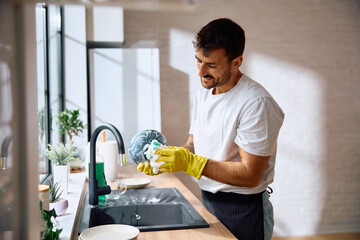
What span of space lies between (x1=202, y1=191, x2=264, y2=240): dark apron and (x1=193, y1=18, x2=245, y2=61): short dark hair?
26.1 inches

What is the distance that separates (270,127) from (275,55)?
9.13 ft

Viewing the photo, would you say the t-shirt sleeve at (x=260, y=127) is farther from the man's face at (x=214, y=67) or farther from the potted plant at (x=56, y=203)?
the potted plant at (x=56, y=203)

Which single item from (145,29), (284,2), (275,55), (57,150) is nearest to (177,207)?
(57,150)

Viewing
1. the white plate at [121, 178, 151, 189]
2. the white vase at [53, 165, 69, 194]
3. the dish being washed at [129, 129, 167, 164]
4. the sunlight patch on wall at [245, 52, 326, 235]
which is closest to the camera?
the dish being washed at [129, 129, 167, 164]

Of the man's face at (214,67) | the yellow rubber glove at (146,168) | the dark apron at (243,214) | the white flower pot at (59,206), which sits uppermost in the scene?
the man's face at (214,67)

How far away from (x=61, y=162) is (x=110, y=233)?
0.79 metres

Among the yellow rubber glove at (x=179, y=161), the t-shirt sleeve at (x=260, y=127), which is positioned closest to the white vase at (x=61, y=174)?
the yellow rubber glove at (x=179, y=161)

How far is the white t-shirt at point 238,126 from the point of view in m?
1.59

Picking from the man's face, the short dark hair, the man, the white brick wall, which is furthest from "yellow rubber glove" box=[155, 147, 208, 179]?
the white brick wall

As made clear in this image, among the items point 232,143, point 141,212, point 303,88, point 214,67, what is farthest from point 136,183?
point 303,88

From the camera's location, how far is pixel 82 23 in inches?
127

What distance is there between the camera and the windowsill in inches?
51.0

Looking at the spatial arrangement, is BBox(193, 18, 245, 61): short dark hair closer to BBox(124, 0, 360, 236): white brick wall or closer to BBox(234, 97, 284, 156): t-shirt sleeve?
BBox(234, 97, 284, 156): t-shirt sleeve

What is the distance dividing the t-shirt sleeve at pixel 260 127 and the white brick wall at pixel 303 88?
7.74 feet
